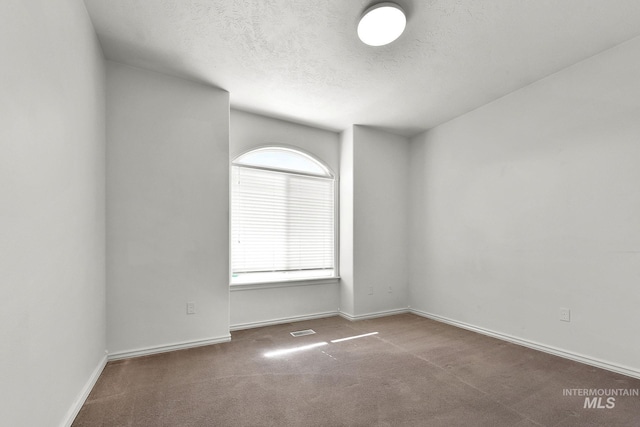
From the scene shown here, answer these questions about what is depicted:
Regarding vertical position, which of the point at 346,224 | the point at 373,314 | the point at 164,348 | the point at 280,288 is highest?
the point at 346,224

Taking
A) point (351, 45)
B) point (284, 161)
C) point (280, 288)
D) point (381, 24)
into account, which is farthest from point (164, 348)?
point (381, 24)

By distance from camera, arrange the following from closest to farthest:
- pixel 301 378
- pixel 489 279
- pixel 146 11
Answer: pixel 146 11, pixel 301 378, pixel 489 279

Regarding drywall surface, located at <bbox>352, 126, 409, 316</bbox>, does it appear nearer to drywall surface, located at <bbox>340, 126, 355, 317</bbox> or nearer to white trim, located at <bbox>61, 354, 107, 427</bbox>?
drywall surface, located at <bbox>340, 126, 355, 317</bbox>

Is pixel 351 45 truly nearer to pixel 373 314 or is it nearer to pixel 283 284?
pixel 283 284

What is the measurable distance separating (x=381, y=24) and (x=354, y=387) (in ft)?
9.20

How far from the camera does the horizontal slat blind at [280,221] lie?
12.9 ft

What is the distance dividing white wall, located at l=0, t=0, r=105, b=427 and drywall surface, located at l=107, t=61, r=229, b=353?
0.45 meters

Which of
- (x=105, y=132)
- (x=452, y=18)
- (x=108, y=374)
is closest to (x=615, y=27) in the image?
(x=452, y=18)

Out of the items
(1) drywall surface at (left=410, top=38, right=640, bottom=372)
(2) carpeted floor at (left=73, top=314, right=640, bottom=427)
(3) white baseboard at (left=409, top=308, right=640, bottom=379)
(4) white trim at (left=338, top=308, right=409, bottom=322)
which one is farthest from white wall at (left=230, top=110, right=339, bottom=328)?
(3) white baseboard at (left=409, top=308, right=640, bottom=379)

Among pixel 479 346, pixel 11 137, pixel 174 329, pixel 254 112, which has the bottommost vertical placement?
pixel 479 346

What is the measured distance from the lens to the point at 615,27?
2.39 meters

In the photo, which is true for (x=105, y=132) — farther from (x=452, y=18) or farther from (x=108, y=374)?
(x=452, y=18)

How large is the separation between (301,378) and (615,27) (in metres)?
3.83

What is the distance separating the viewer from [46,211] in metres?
1.56
